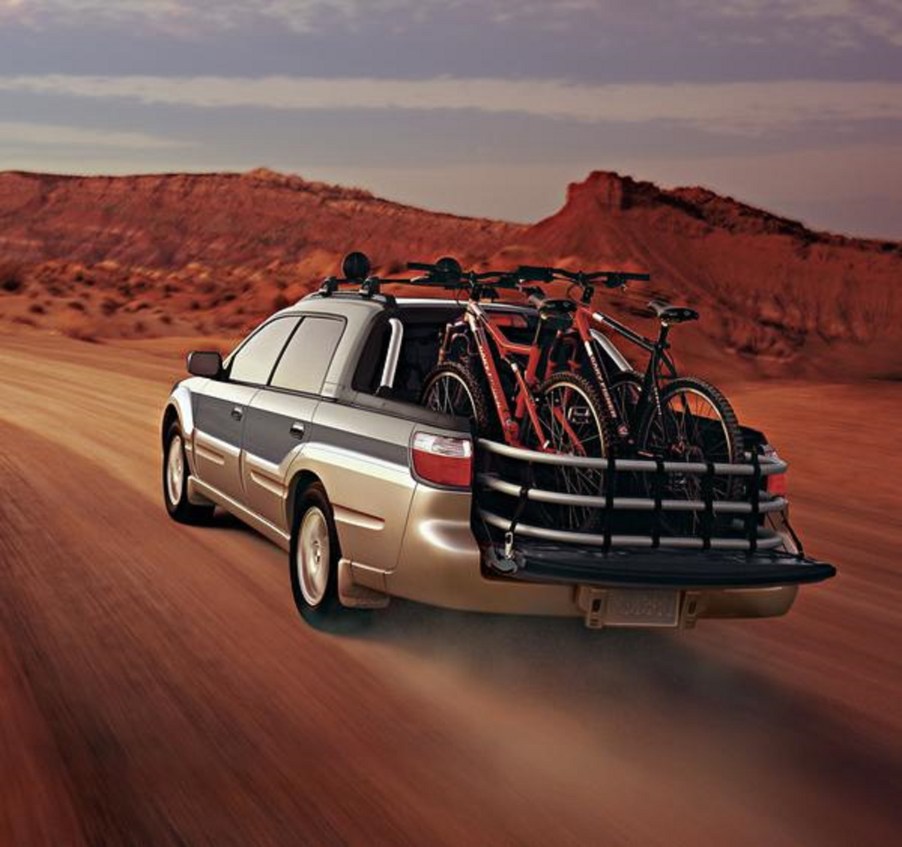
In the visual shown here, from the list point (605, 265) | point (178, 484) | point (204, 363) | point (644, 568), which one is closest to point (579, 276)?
point (644, 568)

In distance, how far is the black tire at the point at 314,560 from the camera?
6969 mm

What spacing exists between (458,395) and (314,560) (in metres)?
1.18

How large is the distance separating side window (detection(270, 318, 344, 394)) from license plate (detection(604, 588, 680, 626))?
2380 millimetres

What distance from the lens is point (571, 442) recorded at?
6645mm

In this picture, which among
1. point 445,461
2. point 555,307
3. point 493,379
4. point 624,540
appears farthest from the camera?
point 493,379

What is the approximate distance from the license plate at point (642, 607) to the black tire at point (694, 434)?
0.47m

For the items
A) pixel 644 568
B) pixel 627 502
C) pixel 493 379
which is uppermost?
pixel 493 379

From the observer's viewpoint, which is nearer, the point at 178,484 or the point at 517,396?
the point at 517,396

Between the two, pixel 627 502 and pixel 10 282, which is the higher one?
pixel 627 502

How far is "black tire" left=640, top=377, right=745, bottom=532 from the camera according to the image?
6.39 m

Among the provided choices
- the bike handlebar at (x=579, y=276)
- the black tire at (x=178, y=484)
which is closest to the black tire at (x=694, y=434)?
the bike handlebar at (x=579, y=276)

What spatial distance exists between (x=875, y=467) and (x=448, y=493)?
10.2m

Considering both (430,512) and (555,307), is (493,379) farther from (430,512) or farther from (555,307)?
(430,512)

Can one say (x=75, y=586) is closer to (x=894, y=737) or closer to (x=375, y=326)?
(x=375, y=326)
